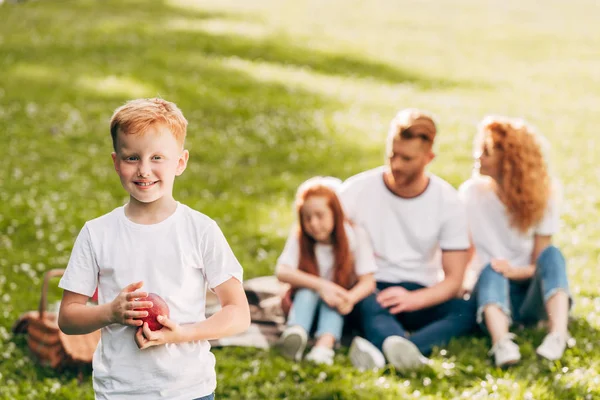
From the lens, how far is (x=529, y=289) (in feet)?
21.8

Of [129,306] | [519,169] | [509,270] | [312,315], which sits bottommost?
[312,315]

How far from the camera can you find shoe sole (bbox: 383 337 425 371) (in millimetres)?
5949

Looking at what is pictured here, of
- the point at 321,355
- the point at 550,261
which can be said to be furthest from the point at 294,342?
the point at 550,261

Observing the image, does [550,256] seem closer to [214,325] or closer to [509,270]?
[509,270]

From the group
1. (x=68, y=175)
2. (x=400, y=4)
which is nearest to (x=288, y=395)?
(x=68, y=175)

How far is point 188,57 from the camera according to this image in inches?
736

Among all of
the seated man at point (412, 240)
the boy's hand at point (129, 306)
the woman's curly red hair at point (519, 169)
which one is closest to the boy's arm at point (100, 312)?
the boy's hand at point (129, 306)

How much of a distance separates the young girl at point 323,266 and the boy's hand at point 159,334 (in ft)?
10.5

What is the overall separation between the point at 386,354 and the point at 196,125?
8.96m

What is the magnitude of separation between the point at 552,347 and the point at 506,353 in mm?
373

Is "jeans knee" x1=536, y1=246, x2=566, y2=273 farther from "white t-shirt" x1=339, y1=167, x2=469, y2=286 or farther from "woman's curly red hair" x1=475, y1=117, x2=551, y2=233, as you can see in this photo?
"white t-shirt" x1=339, y1=167, x2=469, y2=286

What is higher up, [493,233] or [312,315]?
[493,233]

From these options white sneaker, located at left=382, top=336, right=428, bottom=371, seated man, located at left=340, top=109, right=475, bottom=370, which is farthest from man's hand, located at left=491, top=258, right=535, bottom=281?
white sneaker, located at left=382, top=336, right=428, bottom=371

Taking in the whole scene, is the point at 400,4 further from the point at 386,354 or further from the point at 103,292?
the point at 103,292
